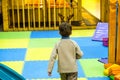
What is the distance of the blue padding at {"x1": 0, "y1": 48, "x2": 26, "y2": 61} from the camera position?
23.8 feet

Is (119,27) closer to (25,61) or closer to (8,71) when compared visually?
(25,61)

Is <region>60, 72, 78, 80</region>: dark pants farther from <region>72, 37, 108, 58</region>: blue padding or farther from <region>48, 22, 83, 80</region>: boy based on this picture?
<region>72, 37, 108, 58</region>: blue padding

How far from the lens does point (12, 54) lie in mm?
7660

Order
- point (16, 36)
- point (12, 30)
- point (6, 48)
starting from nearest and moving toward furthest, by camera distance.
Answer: point (6, 48)
point (16, 36)
point (12, 30)

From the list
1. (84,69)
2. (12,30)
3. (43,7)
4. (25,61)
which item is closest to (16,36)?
(12,30)

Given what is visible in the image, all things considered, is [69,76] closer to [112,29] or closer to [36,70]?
[36,70]

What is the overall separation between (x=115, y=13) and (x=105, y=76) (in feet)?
4.36

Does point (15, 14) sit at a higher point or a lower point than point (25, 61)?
higher

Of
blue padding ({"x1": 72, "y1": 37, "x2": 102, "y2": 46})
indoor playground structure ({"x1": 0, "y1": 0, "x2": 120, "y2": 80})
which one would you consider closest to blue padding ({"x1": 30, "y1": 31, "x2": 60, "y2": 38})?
indoor playground structure ({"x1": 0, "y1": 0, "x2": 120, "y2": 80})

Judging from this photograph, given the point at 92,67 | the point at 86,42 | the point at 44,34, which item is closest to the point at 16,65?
the point at 92,67

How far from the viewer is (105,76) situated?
5938mm

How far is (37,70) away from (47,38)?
310 centimetres

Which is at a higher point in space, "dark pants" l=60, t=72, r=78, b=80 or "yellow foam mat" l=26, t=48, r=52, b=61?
"dark pants" l=60, t=72, r=78, b=80

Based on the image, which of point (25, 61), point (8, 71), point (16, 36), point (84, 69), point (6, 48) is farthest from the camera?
point (16, 36)
